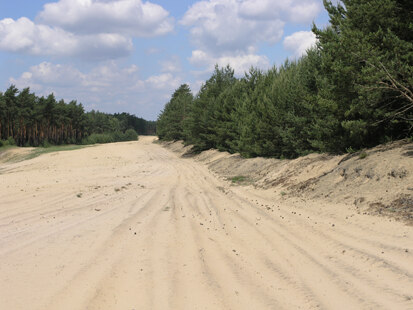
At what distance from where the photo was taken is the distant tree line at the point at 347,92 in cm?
1032

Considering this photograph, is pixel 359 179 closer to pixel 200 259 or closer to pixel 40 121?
pixel 200 259

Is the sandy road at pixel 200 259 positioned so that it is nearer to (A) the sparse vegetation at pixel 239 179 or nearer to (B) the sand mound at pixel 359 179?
(B) the sand mound at pixel 359 179

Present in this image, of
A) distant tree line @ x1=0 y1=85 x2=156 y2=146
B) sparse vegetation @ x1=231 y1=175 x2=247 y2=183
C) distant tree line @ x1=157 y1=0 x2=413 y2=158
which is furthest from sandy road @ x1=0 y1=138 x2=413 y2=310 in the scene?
distant tree line @ x1=0 y1=85 x2=156 y2=146

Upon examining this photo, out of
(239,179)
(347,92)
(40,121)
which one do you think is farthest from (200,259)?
(40,121)

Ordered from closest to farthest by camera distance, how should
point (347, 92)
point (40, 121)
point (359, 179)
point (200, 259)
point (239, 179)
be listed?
point (200, 259)
point (359, 179)
point (347, 92)
point (239, 179)
point (40, 121)

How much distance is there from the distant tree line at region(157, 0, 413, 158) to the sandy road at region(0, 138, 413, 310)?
421 centimetres

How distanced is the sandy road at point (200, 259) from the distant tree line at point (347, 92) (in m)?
4.21

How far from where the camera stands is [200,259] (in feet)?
17.8

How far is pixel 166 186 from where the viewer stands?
15.2m

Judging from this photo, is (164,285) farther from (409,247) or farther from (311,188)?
(311,188)

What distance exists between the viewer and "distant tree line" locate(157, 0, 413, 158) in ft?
33.9

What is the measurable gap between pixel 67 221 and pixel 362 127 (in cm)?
958

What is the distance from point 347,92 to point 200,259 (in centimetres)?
915

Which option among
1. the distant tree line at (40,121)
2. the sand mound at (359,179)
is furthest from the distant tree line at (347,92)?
the distant tree line at (40,121)
